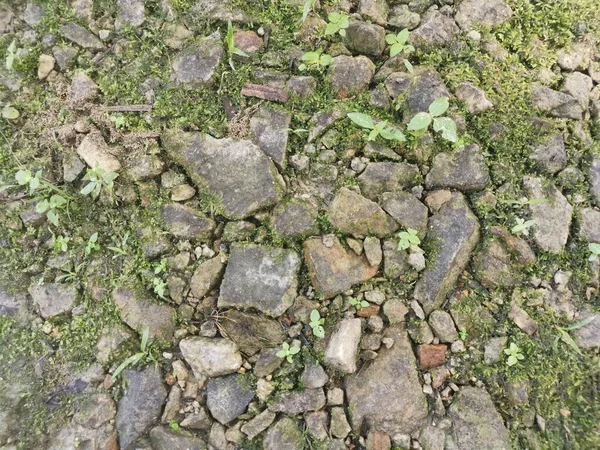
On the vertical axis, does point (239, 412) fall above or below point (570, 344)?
below

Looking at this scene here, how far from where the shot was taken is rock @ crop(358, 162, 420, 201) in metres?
2.66

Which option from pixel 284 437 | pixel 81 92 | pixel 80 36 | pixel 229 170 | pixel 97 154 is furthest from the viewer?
pixel 80 36

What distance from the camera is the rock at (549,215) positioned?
2637 millimetres

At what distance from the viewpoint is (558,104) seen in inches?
112

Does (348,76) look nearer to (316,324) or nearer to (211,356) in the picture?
(316,324)

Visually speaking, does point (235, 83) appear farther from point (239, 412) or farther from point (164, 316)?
point (239, 412)

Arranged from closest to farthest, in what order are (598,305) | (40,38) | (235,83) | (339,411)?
(339,411) < (598,305) < (235,83) < (40,38)

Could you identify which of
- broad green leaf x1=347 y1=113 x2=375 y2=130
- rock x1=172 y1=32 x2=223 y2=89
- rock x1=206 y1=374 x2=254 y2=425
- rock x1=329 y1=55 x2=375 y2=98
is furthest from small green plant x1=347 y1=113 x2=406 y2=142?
rock x1=206 y1=374 x2=254 y2=425

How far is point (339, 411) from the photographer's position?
7.96ft

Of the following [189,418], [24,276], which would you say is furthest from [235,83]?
[189,418]

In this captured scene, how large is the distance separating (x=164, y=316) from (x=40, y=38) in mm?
2179

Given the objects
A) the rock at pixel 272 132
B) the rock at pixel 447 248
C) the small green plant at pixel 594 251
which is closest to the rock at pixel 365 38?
the rock at pixel 272 132

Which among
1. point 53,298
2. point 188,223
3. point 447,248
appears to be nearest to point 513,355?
point 447,248

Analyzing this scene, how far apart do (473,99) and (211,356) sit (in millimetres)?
2173
